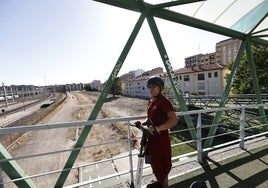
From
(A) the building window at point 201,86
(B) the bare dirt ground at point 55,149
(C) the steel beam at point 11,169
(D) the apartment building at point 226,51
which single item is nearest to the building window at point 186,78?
(A) the building window at point 201,86

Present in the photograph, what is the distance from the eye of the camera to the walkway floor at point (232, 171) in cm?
310

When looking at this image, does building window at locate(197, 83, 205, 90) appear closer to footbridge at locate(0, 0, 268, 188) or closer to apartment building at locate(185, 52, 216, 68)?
footbridge at locate(0, 0, 268, 188)

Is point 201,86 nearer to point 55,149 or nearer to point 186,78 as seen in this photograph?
point 186,78

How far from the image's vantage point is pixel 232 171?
346cm

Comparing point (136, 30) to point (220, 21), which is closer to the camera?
point (136, 30)

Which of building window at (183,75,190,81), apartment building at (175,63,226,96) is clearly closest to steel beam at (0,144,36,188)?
apartment building at (175,63,226,96)

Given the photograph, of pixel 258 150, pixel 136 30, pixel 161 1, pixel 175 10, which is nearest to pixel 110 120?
pixel 136 30

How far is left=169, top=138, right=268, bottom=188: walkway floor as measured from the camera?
3102 mm

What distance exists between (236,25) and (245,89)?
22.6 meters

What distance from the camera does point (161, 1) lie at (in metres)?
3.61

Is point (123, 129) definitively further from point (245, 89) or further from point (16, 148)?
point (245, 89)

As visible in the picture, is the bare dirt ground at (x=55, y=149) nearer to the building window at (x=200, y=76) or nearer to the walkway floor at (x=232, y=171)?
the walkway floor at (x=232, y=171)

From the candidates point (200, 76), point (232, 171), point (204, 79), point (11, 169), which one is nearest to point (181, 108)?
point (232, 171)

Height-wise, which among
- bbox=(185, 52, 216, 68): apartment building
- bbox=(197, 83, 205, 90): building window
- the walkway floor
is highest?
bbox=(185, 52, 216, 68): apartment building
